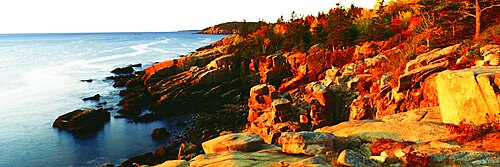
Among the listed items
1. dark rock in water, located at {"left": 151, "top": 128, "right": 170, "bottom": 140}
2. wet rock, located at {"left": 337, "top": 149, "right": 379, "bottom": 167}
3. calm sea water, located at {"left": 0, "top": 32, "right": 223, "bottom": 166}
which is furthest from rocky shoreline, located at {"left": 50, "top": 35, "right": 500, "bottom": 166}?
calm sea water, located at {"left": 0, "top": 32, "right": 223, "bottom": 166}

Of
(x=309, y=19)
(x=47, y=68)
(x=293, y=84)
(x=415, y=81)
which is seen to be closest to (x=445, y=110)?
(x=415, y=81)

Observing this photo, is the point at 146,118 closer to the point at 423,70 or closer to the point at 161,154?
the point at 161,154

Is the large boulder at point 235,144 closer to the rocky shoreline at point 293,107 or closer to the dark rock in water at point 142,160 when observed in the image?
the rocky shoreline at point 293,107

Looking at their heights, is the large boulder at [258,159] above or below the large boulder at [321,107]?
above

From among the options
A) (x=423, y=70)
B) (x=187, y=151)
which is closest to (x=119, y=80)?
(x=187, y=151)

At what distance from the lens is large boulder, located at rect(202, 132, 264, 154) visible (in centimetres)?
1398

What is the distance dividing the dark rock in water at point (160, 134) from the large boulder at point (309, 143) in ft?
83.0

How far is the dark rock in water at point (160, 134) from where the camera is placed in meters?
36.6

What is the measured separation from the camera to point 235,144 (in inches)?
551

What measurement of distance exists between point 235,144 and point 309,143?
2.83 meters

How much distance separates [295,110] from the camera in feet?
90.5

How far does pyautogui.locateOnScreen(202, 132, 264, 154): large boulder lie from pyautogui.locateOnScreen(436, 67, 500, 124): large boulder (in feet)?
23.7

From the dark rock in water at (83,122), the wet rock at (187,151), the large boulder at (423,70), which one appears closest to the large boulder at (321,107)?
the large boulder at (423,70)

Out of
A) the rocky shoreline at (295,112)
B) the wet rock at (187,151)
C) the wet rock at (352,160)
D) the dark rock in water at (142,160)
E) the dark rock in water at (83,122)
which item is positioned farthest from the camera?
the dark rock in water at (83,122)
